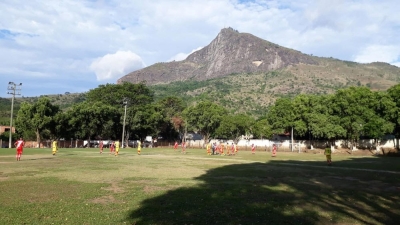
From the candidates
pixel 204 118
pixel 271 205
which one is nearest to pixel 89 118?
pixel 204 118

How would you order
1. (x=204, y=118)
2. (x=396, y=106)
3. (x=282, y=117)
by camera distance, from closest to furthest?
1. (x=396, y=106)
2. (x=282, y=117)
3. (x=204, y=118)

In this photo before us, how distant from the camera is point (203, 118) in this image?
3189 inches

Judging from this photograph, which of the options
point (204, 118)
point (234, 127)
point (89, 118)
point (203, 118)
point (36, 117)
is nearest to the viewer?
point (36, 117)

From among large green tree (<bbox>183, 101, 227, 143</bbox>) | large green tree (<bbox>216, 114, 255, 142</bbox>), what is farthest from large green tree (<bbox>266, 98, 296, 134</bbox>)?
large green tree (<bbox>183, 101, 227, 143</bbox>)

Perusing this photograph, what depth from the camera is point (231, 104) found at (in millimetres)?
137875

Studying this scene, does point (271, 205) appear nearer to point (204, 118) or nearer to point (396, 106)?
point (396, 106)

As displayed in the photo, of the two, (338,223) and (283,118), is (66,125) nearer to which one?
(283,118)

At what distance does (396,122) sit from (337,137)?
1220 centimetres

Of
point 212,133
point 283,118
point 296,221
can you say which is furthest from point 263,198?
point 212,133

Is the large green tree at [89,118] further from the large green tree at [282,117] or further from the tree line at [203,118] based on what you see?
the large green tree at [282,117]

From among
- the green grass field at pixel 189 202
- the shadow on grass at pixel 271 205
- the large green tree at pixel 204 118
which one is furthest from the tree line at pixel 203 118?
the shadow on grass at pixel 271 205

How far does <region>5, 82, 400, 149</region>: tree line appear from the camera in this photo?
2297 inches

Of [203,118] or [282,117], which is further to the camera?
[203,118]

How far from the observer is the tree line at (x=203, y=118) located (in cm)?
5834
